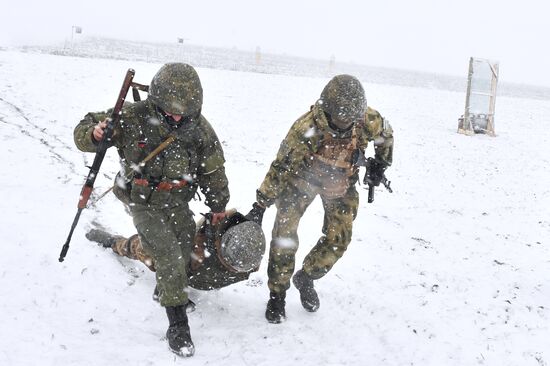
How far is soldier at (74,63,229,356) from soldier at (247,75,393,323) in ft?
2.53

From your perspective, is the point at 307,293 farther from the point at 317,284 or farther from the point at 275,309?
the point at 317,284

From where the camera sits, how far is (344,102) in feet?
14.5

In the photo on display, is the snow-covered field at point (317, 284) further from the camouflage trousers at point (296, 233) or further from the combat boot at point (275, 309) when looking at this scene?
the camouflage trousers at point (296, 233)

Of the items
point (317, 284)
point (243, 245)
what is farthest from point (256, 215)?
point (317, 284)

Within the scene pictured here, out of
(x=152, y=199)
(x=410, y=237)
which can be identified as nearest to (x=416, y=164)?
(x=410, y=237)

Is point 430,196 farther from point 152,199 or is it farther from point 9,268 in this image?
point 9,268

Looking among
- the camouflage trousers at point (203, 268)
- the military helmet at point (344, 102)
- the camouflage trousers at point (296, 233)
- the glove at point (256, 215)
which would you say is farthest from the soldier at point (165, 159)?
the military helmet at point (344, 102)

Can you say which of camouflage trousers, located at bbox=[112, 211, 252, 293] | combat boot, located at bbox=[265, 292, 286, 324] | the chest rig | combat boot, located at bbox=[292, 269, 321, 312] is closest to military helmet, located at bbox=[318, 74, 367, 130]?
the chest rig

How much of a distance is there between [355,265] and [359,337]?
1907 millimetres

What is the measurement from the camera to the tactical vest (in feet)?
15.3

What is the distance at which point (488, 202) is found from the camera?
34.9 ft

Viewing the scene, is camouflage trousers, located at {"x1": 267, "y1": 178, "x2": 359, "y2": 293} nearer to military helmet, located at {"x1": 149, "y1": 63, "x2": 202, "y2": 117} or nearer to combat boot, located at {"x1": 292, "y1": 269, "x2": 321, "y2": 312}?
combat boot, located at {"x1": 292, "y1": 269, "x2": 321, "y2": 312}

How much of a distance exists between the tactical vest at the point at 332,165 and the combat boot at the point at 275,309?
1115 millimetres

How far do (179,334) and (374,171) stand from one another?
2448 mm
